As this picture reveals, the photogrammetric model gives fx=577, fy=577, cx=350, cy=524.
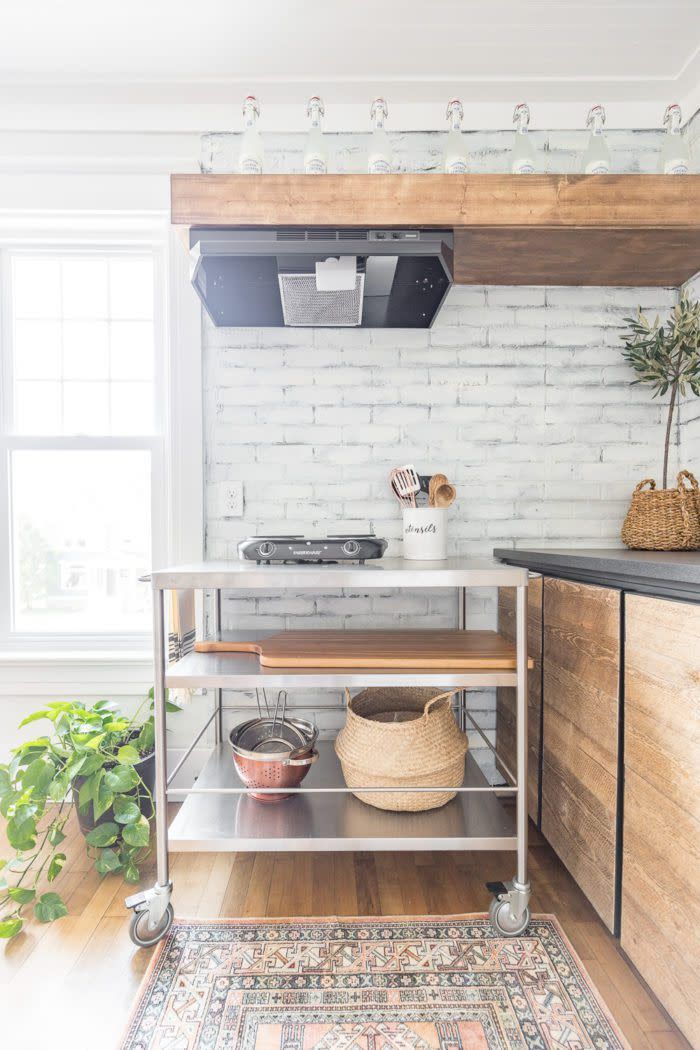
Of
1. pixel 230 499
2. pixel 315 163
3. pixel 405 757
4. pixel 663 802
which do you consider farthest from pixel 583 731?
pixel 315 163

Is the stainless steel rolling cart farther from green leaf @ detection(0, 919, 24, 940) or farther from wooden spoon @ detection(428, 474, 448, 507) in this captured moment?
wooden spoon @ detection(428, 474, 448, 507)

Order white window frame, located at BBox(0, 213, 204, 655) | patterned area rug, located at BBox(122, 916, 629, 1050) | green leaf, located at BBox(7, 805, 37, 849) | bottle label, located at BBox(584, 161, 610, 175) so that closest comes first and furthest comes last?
patterned area rug, located at BBox(122, 916, 629, 1050)
green leaf, located at BBox(7, 805, 37, 849)
bottle label, located at BBox(584, 161, 610, 175)
white window frame, located at BBox(0, 213, 204, 655)

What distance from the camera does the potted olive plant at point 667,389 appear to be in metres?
1.77

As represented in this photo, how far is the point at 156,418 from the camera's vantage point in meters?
2.30

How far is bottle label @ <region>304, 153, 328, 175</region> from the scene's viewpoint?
5.90 feet

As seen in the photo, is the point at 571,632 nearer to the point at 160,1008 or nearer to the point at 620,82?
the point at 160,1008

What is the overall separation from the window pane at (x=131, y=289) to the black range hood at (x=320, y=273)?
461mm

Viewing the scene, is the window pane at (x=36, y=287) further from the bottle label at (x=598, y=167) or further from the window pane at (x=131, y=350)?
the bottle label at (x=598, y=167)

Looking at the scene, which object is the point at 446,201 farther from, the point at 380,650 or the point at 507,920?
the point at 507,920

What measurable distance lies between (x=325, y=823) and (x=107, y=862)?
65 centimetres

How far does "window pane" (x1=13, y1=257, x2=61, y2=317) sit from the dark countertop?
2077 millimetres

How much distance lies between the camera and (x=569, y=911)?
1.49 metres

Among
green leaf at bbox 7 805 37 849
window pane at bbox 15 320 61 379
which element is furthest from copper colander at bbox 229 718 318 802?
window pane at bbox 15 320 61 379

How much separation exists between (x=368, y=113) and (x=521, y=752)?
2194 millimetres
